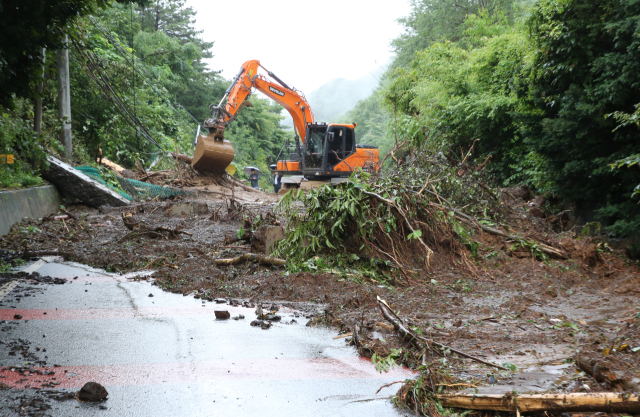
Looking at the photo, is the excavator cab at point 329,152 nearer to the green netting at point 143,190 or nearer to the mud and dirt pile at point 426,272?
the green netting at point 143,190

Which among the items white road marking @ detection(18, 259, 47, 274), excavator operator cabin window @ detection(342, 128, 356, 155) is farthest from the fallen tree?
excavator operator cabin window @ detection(342, 128, 356, 155)

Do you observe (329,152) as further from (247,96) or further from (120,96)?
(120,96)

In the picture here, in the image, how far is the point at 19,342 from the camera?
430 cm

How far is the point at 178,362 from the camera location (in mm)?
4027

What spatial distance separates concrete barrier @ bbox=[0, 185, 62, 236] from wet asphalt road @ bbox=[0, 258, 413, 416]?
486 centimetres

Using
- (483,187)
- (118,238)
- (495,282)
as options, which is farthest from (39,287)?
(483,187)

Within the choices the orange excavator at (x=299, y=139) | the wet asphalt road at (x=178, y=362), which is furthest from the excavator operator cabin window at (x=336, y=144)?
the wet asphalt road at (x=178, y=362)

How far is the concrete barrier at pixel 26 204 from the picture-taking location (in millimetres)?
10023

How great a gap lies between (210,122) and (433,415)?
1640 cm

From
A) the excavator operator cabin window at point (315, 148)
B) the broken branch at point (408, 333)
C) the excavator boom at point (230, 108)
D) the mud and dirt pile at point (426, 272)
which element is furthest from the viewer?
the excavator operator cabin window at point (315, 148)

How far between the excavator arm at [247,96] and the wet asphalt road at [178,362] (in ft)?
44.4

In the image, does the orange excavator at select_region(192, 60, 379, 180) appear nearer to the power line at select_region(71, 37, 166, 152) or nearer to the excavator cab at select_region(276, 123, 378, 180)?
the excavator cab at select_region(276, 123, 378, 180)

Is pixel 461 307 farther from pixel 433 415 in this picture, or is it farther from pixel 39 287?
pixel 39 287

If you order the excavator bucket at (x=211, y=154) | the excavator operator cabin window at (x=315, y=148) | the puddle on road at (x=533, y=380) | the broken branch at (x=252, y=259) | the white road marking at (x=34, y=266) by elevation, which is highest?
the excavator operator cabin window at (x=315, y=148)
